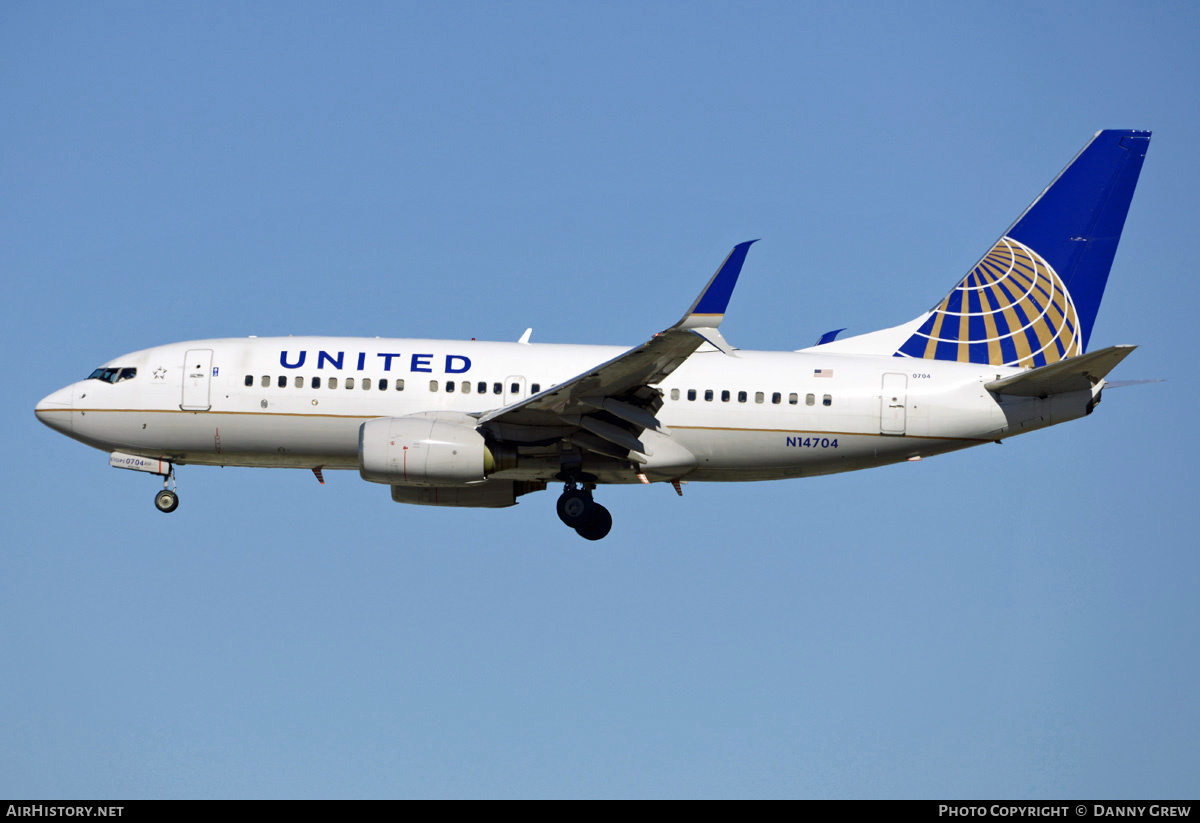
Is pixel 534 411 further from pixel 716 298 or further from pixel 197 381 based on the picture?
pixel 197 381

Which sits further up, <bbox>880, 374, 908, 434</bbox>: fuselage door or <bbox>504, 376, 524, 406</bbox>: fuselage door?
<bbox>504, 376, 524, 406</bbox>: fuselage door

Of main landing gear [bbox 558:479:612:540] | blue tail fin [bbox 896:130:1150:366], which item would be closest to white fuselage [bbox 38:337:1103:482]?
main landing gear [bbox 558:479:612:540]

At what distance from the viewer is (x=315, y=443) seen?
103ft

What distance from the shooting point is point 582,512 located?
31828mm

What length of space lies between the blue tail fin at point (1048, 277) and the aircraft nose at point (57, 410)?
65.4 ft

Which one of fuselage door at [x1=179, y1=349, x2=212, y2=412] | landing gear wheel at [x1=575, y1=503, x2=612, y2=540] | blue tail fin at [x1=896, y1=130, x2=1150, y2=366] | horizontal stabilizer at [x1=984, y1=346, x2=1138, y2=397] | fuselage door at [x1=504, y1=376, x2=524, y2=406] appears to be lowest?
landing gear wheel at [x1=575, y1=503, x2=612, y2=540]

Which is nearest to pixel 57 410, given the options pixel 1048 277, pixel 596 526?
pixel 596 526

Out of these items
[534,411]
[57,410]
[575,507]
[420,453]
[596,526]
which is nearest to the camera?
[420,453]

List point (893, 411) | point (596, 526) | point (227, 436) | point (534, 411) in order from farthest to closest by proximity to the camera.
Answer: point (596, 526), point (227, 436), point (893, 411), point (534, 411)

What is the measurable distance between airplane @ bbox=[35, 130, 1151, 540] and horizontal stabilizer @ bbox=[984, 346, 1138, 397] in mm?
56

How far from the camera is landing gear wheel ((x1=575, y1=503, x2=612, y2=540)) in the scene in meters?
31.9

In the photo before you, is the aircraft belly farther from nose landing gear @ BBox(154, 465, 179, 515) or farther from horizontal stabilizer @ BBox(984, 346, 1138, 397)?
horizontal stabilizer @ BBox(984, 346, 1138, 397)

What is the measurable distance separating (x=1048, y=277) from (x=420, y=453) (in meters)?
16.6

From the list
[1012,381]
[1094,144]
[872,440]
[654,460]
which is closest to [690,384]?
[654,460]
